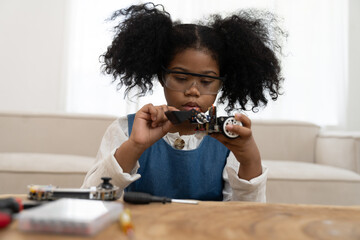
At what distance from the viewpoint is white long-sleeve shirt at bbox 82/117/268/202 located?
87 centimetres

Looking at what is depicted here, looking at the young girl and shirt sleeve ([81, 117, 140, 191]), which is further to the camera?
the young girl

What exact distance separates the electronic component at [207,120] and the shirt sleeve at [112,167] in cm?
19

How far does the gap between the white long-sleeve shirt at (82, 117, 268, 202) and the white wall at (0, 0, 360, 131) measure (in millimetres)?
2350

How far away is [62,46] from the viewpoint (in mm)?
3273

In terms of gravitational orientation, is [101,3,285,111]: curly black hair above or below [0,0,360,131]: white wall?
below

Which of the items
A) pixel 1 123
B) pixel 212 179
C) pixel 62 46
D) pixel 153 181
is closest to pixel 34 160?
pixel 1 123

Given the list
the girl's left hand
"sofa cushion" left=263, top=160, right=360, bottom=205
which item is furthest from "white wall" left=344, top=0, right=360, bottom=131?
the girl's left hand

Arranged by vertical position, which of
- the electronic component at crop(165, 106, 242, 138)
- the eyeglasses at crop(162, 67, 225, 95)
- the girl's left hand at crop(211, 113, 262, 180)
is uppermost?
the eyeglasses at crop(162, 67, 225, 95)

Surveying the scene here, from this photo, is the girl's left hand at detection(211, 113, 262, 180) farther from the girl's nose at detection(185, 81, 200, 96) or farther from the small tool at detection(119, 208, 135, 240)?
the small tool at detection(119, 208, 135, 240)

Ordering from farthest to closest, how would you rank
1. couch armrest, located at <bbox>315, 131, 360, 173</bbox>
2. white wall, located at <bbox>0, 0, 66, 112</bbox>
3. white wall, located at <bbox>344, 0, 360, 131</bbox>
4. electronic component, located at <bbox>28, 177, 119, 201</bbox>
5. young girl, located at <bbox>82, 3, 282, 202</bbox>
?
white wall, located at <bbox>344, 0, 360, 131</bbox>
white wall, located at <bbox>0, 0, 66, 112</bbox>
couch armrest, located at <bbox>315, 131, 360, 173</bbox>
young girl, located at <bbox>82, 3, 282, 202</bbox>
electronic component, located at <bbox>28, 177, 119, 201</bbox>

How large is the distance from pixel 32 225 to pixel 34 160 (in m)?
1.47

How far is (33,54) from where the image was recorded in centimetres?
328

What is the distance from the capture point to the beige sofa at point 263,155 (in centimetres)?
169

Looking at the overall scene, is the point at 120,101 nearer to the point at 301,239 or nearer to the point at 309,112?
the point at 309,112
